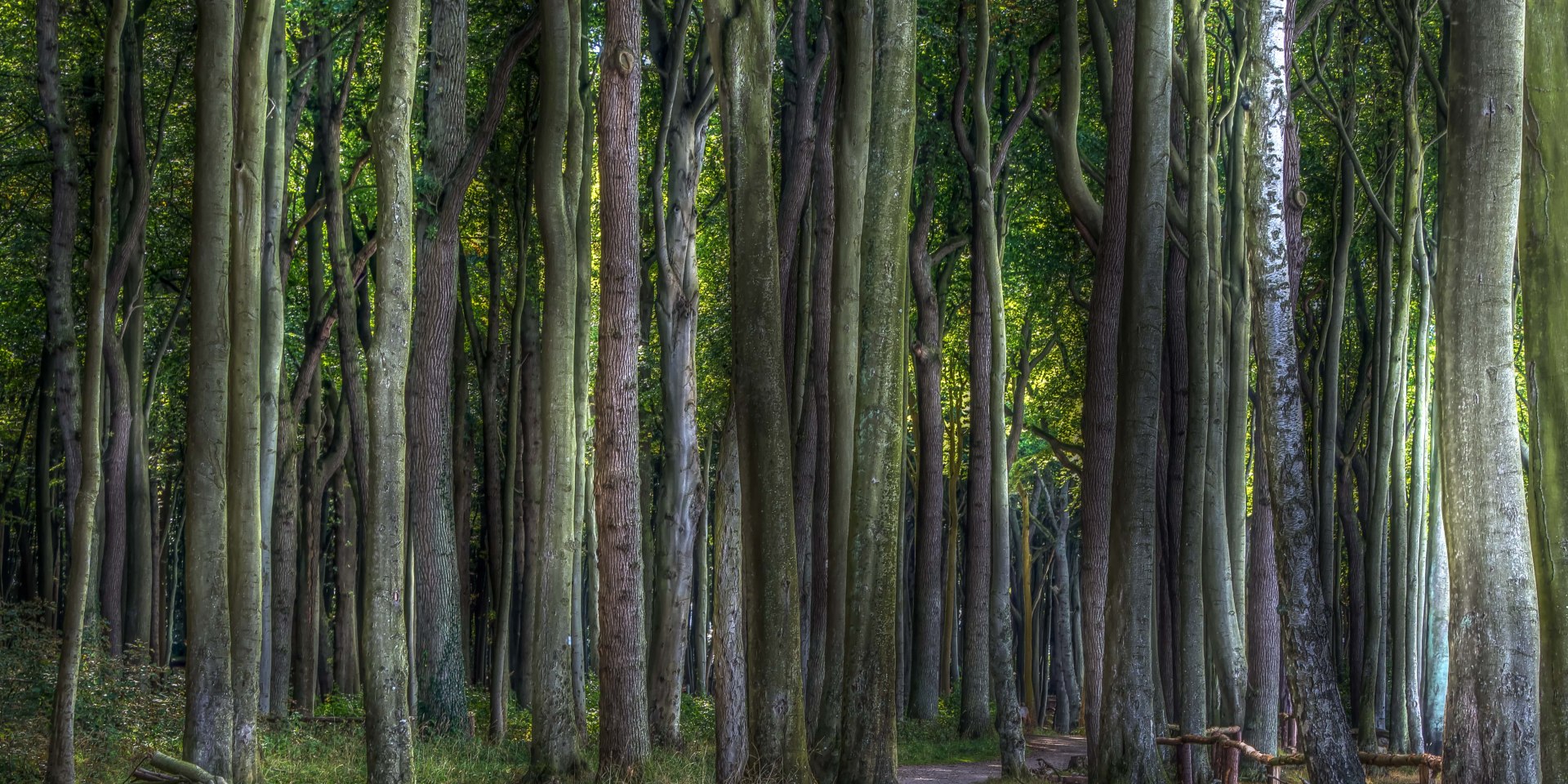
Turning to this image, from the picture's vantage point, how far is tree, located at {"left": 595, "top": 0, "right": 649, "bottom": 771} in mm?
11977

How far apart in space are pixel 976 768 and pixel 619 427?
8.88 m

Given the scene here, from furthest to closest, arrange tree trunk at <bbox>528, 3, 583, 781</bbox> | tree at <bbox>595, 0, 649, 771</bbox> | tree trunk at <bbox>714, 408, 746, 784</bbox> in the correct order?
tree trunk at <bbox>714, 408, 746, 784</bbox> → tree trunk at <bbox>528, 3, 583, 781</bbox> → tree at <bbox>595, 0, 649, 771</bbox>

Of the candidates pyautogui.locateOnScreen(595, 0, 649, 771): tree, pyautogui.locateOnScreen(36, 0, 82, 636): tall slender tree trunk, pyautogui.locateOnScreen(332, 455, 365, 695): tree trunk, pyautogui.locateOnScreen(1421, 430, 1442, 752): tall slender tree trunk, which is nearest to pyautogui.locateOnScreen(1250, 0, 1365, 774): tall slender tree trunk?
pyautogui.locateOnScreen(595, 0, 649, 771): tree

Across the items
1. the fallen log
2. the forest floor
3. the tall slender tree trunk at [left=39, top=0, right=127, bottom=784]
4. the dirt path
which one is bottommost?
the dirt path

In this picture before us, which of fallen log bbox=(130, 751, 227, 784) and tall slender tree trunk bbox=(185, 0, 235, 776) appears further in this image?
tall slender tree trunk bbox=(185, 0, 235, 776)

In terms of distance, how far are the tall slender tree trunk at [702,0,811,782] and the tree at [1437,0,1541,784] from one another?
4634 mm

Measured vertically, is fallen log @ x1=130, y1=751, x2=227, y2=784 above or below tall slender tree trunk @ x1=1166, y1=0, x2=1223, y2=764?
below

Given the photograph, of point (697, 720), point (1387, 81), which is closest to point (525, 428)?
point (697, 720)

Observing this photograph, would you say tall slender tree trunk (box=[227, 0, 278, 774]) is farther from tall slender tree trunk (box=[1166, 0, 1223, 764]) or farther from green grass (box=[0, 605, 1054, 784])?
tall slender tree trunk (box=[1166, 0, 1223, 764])

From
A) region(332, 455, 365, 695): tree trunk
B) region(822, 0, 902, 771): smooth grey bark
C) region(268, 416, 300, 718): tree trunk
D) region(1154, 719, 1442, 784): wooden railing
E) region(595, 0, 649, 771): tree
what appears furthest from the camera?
region(332, 455, 365, 695): tree trunk

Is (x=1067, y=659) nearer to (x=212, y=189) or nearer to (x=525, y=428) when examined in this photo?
(x=525, y=428)

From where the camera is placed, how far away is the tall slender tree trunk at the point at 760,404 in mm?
10352

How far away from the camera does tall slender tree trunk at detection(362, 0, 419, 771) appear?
10.1 meters

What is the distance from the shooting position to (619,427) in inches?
482
